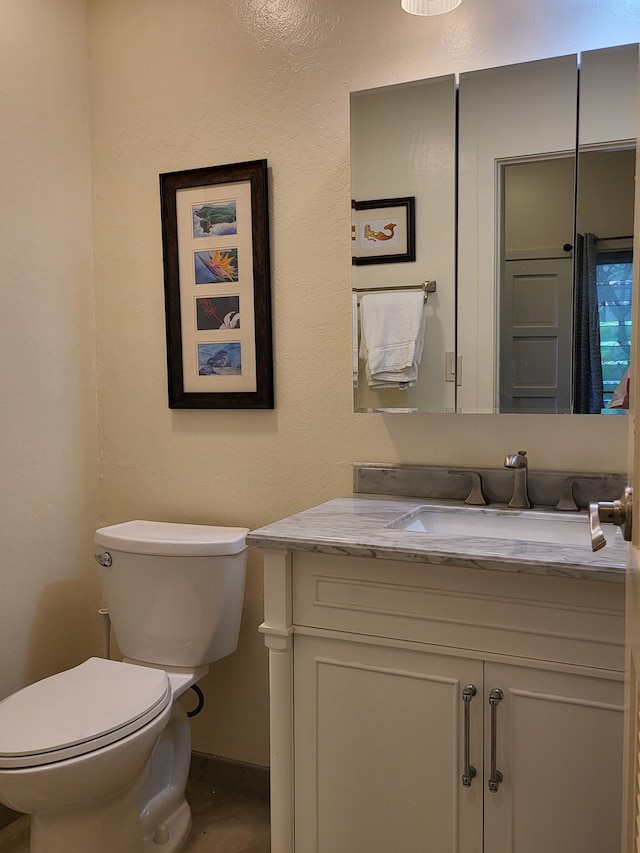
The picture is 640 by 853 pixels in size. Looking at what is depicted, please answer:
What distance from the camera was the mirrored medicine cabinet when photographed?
153cm

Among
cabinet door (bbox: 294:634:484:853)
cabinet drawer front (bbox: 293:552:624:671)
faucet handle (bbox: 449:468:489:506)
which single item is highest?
faucet handle (bbox: 449:468:489:506)

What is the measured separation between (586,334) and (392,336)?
0.45 meters

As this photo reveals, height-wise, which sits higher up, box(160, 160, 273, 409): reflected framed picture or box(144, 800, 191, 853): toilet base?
box(160, 160, 273, 409): reflected framed picture

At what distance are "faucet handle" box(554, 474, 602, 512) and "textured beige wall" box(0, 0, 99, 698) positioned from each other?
1.39 m

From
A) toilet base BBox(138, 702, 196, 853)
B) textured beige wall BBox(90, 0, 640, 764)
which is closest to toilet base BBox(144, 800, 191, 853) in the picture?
toilet base BBox(138, 702, 196, 853)

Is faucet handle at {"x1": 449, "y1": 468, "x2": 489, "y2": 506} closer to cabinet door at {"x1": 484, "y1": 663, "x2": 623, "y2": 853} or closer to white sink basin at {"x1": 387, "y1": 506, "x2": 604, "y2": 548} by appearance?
white sink basin at {"x1": 387, "y1": 506, "x2": 604, "y2": 548}

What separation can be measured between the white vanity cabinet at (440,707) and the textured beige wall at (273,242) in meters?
0.53

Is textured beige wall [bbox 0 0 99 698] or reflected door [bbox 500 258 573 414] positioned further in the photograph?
textured beige wall [bbox 0 0 99 698]

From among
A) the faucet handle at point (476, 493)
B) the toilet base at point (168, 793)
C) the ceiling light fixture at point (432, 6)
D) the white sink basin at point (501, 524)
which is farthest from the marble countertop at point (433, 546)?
the ceiling light fixture at point (432, 6)

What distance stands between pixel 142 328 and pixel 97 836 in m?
1.33

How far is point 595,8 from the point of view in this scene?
157 cm

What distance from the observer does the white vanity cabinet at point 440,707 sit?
1.22 metres

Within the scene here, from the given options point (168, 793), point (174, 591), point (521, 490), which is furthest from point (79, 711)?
point (521, 490)

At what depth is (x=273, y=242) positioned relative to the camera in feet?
6.39
